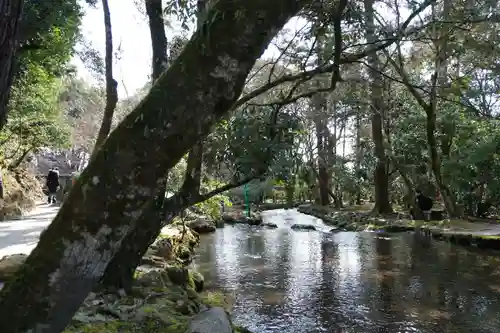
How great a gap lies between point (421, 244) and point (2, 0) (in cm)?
1195

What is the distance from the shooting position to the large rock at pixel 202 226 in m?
15.6

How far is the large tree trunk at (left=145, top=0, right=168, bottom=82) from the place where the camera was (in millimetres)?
5875

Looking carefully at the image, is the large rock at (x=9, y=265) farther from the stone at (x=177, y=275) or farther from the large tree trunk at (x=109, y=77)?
the large tree trunk at (x=109, y=77)

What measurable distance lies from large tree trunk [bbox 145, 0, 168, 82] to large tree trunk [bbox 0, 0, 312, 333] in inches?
160

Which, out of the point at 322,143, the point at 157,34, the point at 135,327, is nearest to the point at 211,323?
the point at 135,327

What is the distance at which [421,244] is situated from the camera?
1216cm

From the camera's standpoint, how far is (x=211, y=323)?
4387mm

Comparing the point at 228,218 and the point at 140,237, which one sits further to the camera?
the point at 228,218

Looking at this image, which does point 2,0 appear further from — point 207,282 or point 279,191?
point 279,191

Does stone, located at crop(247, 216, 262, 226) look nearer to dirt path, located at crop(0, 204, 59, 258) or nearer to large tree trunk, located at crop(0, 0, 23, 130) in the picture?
dirt path, located at crop(0, 204, 59, 258)

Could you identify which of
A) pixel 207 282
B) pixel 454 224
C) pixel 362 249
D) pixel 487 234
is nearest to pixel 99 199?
pixel 207 282

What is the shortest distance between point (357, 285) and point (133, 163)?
6801mm

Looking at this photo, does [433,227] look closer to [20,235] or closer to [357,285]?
[357,285]

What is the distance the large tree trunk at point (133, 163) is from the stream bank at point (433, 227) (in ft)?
35.1
